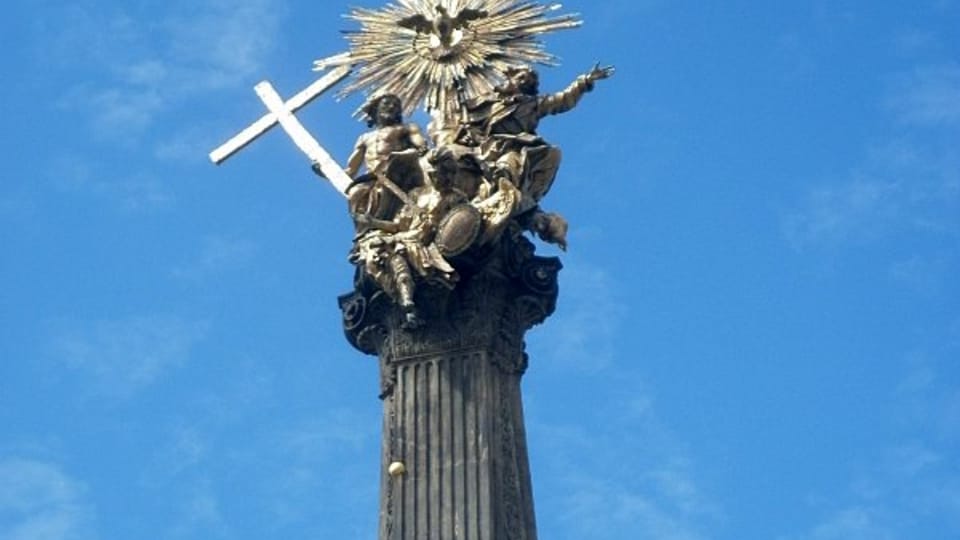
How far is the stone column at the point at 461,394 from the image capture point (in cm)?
3722

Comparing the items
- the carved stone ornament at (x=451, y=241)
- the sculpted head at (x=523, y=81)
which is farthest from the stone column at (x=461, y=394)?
the sculpted head at (x=523, y=81)

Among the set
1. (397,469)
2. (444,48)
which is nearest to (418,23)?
(444,48)

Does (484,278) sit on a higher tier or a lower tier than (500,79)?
lower

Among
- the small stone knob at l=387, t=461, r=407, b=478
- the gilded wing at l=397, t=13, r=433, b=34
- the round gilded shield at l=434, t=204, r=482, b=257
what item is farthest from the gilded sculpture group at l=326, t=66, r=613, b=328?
the small stone knob at l=387, t=461, r=407, b=478

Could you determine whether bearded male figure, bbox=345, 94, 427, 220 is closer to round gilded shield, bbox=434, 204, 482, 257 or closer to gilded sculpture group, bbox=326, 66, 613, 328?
gilded sculpture group, bbox=326, 66, 613, 328

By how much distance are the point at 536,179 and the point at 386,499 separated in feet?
15.8

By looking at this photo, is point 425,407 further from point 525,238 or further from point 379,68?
point 379,68

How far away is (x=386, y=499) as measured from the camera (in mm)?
37719

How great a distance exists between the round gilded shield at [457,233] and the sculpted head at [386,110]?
98.2 inches

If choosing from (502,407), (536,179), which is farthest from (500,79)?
(502,407)

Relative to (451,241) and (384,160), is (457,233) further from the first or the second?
(384,160)

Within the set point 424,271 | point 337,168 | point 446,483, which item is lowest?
point 446,483

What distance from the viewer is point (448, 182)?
39.1 m

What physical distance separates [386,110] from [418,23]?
1402 mm
